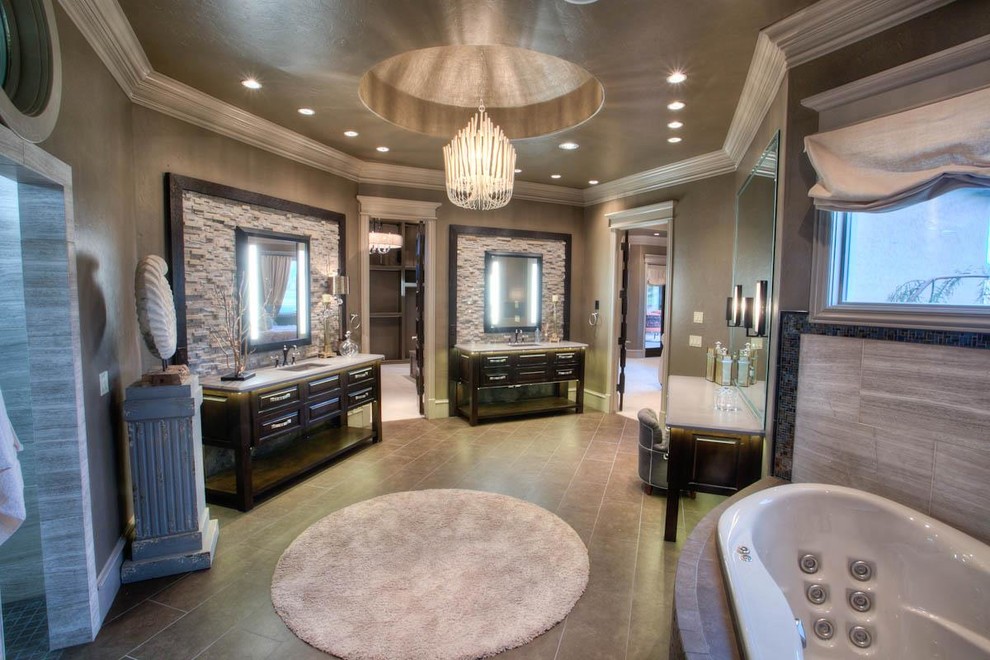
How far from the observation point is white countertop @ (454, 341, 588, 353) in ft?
17.4

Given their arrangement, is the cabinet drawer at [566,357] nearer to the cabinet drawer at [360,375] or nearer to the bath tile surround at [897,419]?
the cabinet drawer at [360,375]

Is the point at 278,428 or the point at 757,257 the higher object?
the point at 757,257

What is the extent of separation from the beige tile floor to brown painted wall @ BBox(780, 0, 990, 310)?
172 cm

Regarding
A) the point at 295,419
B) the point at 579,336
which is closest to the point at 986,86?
the point at 295,419

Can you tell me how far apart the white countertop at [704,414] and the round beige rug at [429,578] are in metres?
1.01

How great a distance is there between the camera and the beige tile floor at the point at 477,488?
206 cm

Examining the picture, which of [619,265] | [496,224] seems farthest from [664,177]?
[496,224]

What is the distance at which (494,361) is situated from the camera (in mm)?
5324

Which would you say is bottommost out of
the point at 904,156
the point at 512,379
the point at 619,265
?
the point at 512,379

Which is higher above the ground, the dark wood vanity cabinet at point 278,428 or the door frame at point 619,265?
the door frame at point 619,265

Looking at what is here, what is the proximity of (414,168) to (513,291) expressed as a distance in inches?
73.8

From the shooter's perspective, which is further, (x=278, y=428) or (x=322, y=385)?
(x=322, y=385)

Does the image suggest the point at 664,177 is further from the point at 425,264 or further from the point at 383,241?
the point at 383,241

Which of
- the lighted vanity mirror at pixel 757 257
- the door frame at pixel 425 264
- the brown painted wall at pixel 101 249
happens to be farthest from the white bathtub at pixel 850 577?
the door frame at pixel 425 264
